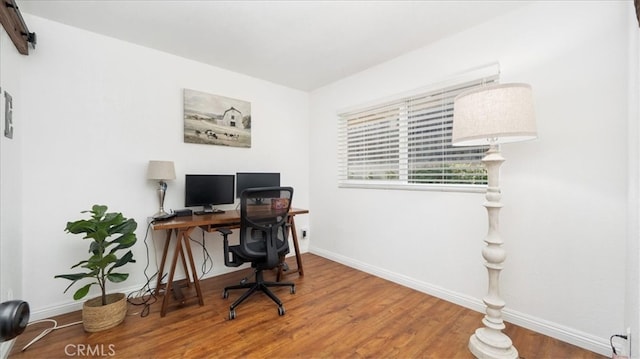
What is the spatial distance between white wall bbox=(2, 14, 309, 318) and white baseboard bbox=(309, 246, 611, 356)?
1922mm

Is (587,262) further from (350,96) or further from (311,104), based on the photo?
(311,104)

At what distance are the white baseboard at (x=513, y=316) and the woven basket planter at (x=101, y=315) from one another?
7.65 ft

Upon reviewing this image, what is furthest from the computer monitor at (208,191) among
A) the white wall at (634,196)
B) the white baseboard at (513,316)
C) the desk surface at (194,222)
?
the white wall at (634,196)

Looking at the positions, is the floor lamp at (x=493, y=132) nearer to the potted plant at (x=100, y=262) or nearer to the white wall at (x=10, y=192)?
the potted plant at (x=100, y=262)

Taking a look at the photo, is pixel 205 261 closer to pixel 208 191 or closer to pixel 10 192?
pixel 208 191

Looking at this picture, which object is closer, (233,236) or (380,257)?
(380,257)

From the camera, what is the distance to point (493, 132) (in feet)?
4.92

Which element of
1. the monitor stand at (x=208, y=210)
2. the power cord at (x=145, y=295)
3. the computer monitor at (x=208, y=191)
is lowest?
the power cord at (x=145, y=295)

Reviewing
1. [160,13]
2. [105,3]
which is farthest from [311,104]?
[105,3]

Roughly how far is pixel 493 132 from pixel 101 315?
2958mm

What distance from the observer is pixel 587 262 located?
1.71m

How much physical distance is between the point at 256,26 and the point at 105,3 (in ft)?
3.62

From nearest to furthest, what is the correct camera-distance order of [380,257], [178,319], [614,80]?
[614,80], [178,319], [380,257]

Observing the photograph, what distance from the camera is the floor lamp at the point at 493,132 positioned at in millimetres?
1487
